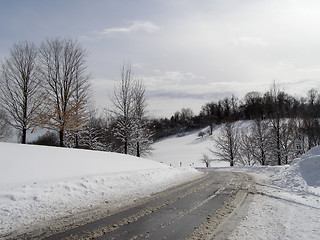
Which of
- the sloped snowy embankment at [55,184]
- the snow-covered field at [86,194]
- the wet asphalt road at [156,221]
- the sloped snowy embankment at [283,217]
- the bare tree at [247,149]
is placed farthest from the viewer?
the bare tree at [247,149]

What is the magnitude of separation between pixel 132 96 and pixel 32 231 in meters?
19.2

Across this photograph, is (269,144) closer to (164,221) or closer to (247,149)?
(247,149)

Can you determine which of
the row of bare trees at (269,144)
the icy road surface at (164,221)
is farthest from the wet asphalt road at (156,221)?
the row of bare trees at (269,144)

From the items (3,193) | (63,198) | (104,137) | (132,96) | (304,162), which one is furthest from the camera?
(104,137)

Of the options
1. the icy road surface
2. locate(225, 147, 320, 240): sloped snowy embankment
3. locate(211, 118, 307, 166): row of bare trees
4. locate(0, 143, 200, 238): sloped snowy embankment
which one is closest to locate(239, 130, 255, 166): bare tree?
locate(211, 118, 307, 166): row of bare trees

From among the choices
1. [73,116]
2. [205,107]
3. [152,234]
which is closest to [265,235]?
[152,234]

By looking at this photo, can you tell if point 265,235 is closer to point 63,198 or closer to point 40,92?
point 63,198

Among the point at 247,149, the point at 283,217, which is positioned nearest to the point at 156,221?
the point at 283,217

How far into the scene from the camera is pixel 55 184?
7.89m

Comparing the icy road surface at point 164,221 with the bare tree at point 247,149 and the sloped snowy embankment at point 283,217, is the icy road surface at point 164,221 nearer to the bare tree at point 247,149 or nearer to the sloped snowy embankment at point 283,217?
the sloped snowy embankment at point 283,217

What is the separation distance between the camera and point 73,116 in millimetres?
19344

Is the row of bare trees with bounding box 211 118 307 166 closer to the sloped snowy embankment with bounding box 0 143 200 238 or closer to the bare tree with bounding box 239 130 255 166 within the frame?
the bare tree with bounding box 239 130 255 166

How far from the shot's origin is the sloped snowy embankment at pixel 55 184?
606cm

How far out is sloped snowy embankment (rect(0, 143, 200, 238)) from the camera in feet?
19.9
